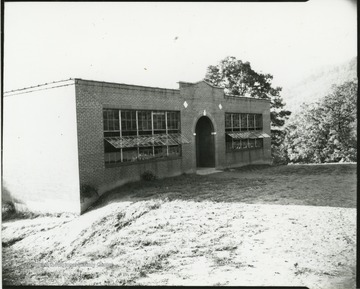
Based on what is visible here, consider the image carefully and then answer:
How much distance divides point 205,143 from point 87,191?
954 cm

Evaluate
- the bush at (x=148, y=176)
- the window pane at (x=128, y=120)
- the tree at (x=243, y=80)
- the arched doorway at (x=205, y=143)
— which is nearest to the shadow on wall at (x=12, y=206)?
the bush at (x=148, y=176)

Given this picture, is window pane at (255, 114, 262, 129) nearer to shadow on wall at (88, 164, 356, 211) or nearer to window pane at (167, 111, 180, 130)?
shadow on wall at (88, 164, 356, 211)

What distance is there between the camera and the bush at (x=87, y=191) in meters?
12.7

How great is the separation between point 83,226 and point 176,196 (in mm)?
3403

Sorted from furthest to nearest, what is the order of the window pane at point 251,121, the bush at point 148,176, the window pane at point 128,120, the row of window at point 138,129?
1. the window pane at point 251,121
2. the bush at point 148,176
3. the window pane at point 128,120
4. the row of window at point 138,129

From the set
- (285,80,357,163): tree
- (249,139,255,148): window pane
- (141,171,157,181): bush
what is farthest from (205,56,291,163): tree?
(141,171,157,181): bush

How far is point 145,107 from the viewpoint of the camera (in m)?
15.5

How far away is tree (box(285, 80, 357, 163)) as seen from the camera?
21984 millimetres

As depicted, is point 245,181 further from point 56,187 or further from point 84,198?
point 56,187

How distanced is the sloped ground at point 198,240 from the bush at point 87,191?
18.6 inches

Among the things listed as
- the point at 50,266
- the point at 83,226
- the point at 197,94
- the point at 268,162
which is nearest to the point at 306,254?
the point at 50,266

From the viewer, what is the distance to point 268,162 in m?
25.0

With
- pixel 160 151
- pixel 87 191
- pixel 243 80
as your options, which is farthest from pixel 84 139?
pixel 243 80

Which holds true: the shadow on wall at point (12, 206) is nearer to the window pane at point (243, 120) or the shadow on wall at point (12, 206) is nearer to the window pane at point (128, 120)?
the window pane at point (128, 120)
